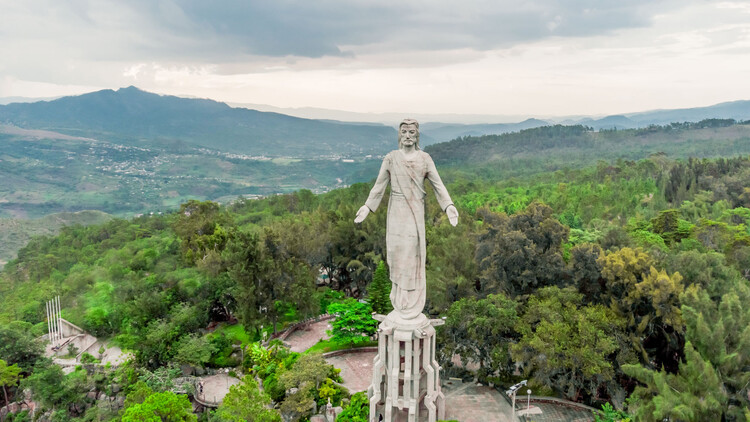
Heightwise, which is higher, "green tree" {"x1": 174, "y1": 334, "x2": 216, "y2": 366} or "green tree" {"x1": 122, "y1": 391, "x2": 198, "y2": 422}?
"green tree" {"x1": 122, "y1": 391, "x2": 198, "y2": 422}

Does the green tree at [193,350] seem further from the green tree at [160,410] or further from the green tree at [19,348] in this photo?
the green tree at [19,348]

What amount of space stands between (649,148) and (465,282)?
149799 millimetres

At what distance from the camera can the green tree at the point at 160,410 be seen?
1501 centimetres

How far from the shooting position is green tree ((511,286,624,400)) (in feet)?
58.3

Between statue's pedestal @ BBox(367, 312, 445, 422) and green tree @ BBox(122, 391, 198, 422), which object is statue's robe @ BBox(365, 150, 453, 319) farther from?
green tree @ BBox(122, 391, 198, 422)

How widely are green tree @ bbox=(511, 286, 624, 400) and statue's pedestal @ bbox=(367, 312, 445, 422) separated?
507cm

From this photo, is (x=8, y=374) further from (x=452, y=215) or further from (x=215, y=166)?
(x=215, y=166)

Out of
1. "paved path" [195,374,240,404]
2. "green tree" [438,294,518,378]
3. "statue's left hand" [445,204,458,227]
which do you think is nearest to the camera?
"statue's left hand" [445,204,458,227]

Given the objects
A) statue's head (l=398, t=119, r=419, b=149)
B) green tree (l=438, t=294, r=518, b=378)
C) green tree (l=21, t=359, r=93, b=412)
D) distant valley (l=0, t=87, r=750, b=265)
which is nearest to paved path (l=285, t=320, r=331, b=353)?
green tree (l=438, t=294, r=518, b=378)

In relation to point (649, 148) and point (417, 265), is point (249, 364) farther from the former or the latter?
point (649, 148)

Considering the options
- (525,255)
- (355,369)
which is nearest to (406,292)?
(525,255)

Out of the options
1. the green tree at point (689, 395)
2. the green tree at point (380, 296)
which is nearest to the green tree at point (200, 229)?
the green tree at point (380, 296)

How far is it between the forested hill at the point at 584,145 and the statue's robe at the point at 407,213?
114 m

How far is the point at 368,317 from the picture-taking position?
25047 millimetres
